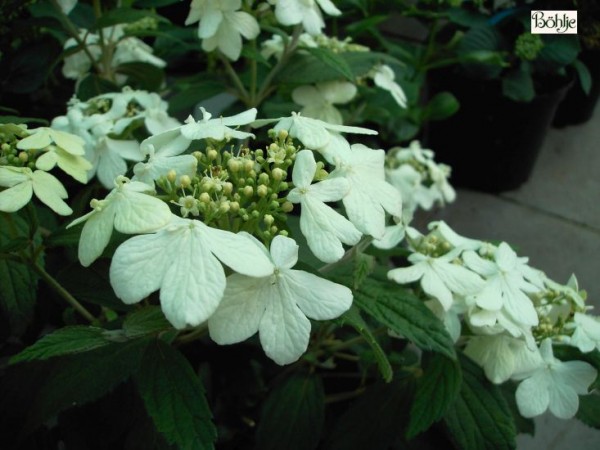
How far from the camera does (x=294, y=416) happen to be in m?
0.92

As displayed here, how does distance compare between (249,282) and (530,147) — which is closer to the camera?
(249,282)

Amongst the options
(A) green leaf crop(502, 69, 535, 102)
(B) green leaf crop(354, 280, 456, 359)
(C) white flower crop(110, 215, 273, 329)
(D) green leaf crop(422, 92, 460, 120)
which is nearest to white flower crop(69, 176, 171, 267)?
(C) white flower crop(110, 215, 273, 329)

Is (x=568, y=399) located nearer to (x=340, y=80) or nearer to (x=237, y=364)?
(x=237, y=364)

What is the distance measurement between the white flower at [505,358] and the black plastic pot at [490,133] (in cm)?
120

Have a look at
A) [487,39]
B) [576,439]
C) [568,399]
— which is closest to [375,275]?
[568,399]

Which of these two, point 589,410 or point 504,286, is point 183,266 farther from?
point 589,410

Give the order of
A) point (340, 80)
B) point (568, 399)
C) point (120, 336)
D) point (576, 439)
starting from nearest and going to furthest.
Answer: point (120, 336) → point (568, 399) → point (340, 80) → point (576, 439)

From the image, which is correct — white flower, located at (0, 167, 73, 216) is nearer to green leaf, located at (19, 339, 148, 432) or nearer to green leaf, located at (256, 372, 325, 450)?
green leaf, located at (19, 339, 148, 432)

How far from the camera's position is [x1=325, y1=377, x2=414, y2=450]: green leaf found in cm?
88

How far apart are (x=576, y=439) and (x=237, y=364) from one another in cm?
87

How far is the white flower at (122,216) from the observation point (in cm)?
53

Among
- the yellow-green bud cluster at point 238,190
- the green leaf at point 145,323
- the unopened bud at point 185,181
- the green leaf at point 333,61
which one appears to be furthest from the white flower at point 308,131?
the green leaf at point 333,61

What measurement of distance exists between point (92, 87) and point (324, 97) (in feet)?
1.36

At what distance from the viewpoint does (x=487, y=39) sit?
1762 mm
